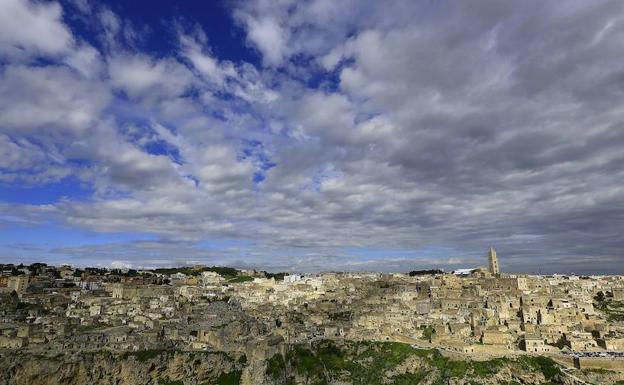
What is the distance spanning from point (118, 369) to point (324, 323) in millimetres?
26728

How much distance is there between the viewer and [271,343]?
6159cm

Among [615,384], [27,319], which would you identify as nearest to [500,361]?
[615,384]

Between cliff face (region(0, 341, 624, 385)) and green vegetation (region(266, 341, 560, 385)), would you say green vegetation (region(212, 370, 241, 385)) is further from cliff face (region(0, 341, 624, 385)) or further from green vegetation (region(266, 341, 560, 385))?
green vegetation (region(266, 341, 560, 385))

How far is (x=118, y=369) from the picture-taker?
193ft

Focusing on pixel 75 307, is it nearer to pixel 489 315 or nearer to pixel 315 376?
pixel 315 376

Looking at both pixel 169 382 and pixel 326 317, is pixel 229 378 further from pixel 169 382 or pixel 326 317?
pixel 326 317

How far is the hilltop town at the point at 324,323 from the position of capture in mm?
53250

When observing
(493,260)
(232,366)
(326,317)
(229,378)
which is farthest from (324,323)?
(493,260)

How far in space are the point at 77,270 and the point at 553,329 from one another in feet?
389

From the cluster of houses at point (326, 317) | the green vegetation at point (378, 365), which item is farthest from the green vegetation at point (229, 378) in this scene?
the green vegetation at point (378, 365)

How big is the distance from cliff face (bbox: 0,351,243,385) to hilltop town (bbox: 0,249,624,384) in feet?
1.04

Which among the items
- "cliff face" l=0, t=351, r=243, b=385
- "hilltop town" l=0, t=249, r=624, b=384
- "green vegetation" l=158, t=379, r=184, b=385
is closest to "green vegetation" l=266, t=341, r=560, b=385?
"hilltop town" l=0, t=249, r=624, b=384

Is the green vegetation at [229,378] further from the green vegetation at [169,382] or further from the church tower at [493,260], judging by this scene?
the church tower at [493,260]

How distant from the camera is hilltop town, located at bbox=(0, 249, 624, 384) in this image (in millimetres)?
53250
